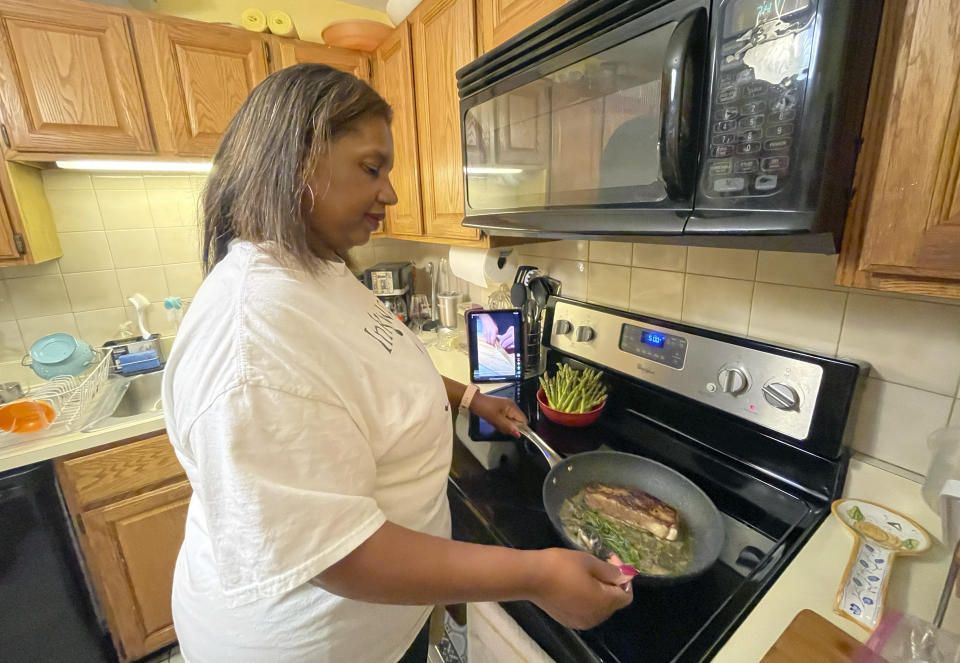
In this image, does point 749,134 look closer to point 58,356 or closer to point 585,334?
point 585,334

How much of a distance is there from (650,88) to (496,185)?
1.28ft

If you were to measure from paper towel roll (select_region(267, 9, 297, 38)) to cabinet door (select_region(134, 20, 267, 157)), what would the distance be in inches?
2.8

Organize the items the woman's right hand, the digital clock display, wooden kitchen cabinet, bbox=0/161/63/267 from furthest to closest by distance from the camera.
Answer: wooden kitchen cabinet, bbox=0/161/63/267 < the digital clock display < the woman's right hand

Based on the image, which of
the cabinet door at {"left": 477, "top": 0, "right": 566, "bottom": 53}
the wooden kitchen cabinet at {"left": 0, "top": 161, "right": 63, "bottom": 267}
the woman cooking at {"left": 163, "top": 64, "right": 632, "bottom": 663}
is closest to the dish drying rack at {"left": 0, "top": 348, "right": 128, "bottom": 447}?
the wooden kitchen cabinet at {"left": 0, "top": 161, "right": 63, "bottom": 267}

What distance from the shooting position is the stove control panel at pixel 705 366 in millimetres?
719

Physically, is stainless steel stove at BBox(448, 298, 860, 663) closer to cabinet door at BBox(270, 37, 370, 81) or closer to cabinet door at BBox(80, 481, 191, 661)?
cabinet door at BBox(80, 481, 191, 661)

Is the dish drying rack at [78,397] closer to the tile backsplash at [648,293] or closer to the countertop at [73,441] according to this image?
the countertop at [73,441]

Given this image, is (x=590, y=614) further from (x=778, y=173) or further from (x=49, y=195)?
(x=49, y=195)

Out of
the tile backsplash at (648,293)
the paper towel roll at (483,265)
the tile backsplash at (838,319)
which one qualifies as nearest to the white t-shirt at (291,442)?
the tile backsplash at (648,293)

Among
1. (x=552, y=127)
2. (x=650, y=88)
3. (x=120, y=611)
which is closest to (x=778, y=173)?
(x=650, y=88)

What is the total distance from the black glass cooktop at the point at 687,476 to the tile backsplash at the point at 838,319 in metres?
0.19

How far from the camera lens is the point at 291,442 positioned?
39 cm

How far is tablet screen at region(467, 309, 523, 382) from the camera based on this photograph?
1173 millimetres

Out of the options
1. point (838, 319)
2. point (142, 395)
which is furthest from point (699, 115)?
point (142, 395)
